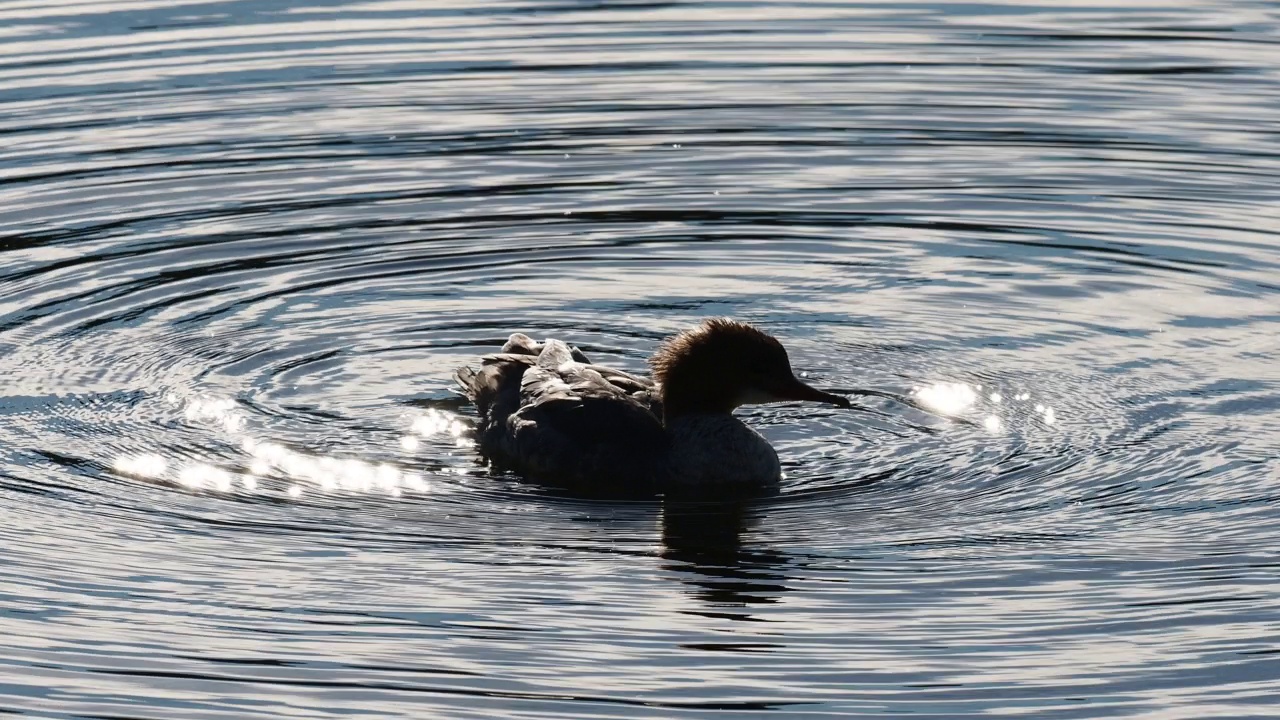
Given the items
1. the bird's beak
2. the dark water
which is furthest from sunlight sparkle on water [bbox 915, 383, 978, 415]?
the bird's beak

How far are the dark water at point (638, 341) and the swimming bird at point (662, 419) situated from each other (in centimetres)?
29

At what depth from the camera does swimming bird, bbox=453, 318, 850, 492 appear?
11.9 metres

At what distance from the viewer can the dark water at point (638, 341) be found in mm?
9469

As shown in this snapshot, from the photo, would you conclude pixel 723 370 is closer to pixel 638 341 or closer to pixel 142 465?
pixel 638 341

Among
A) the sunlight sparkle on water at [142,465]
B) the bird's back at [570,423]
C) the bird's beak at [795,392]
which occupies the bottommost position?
the sunlight sparkle on water at [142,465]

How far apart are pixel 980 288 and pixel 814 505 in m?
4.18

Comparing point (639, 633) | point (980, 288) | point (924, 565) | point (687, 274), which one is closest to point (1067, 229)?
point (980, 288)

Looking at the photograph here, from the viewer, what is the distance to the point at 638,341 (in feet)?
47.1

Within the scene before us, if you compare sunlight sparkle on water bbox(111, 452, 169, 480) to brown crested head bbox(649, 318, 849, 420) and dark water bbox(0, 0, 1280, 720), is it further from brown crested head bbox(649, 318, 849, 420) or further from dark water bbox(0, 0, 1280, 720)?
brown crested head bbox(649, 318, 849, 420)

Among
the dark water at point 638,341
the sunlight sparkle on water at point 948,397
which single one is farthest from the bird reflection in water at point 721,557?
the sunlight sparkle on water at point 948,397

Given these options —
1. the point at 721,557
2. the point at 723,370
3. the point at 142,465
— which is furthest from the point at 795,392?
the point at 142,465

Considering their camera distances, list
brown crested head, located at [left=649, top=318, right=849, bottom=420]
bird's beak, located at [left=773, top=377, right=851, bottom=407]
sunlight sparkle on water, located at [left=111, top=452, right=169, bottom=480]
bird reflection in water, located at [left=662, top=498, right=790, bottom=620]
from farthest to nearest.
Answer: brown crested head, located at [left=649, top=318, right=849, bottom=420], bird's beak, located at [left=773, top=377, right=851, bottom=407], sunlight sparkle on water, located at [left=111, top=452, right=169, bottom=480], bird reflection in water, located at [left=662, top=498, right=790, bottom=620]

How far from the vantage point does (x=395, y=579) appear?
10.3 m

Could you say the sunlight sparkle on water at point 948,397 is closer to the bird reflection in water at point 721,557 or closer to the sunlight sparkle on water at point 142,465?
the bird reflection in water at point 721,557
